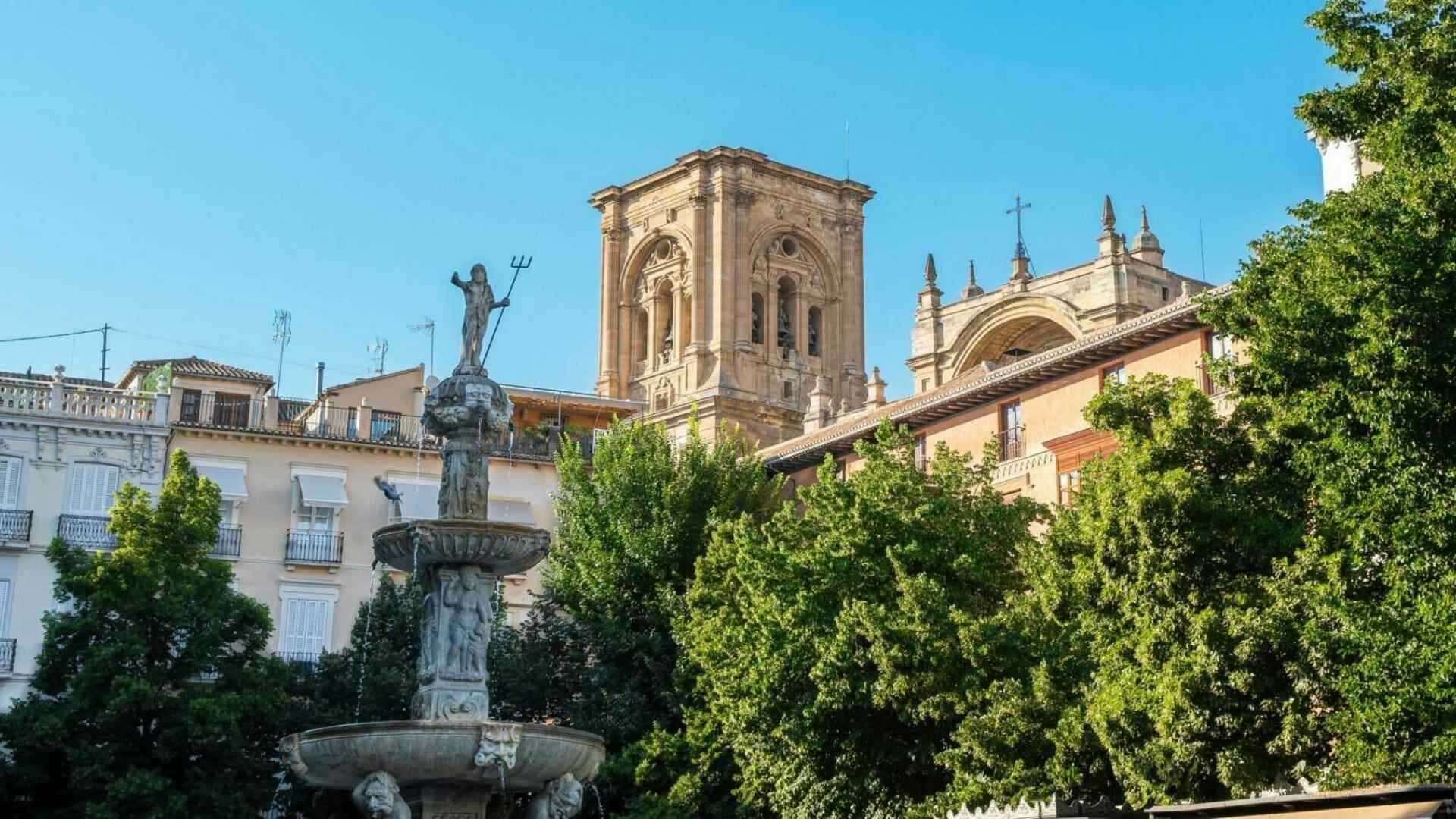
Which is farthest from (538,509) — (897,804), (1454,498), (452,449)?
A: (1454,498)

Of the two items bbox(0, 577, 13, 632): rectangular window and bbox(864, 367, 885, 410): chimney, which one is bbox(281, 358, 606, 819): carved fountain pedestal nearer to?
bbox(0, 577, 13, 632): rectangular window

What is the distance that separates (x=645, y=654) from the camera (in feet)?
106

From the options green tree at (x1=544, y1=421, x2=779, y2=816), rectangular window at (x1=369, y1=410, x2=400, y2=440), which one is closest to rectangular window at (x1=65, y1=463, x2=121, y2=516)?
rectangular window at (x1=369, y1=410, x2=400, y2=440)

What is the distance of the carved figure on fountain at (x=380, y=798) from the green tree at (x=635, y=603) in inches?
422

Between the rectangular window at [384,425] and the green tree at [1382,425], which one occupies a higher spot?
the rectangular window at [384,425]

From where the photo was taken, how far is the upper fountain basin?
2008 cm

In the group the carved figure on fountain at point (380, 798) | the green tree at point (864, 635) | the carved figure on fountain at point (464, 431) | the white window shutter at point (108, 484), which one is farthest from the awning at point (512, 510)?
the carved figure on fountain at point (380, 798)

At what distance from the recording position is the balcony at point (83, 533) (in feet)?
120

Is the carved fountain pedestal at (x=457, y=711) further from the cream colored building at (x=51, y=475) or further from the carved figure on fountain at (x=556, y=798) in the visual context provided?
the cream colored building at (x=51, y=475)

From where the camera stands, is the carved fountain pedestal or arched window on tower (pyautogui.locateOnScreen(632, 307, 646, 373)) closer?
the carved fountain pedestal

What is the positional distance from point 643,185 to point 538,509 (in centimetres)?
3716

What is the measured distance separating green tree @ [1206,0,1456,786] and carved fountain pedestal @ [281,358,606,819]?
7.81m

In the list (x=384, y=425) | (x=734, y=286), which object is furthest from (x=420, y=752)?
(x=734, y=286)

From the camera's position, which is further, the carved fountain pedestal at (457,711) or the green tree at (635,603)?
the green tree at (635,603)
